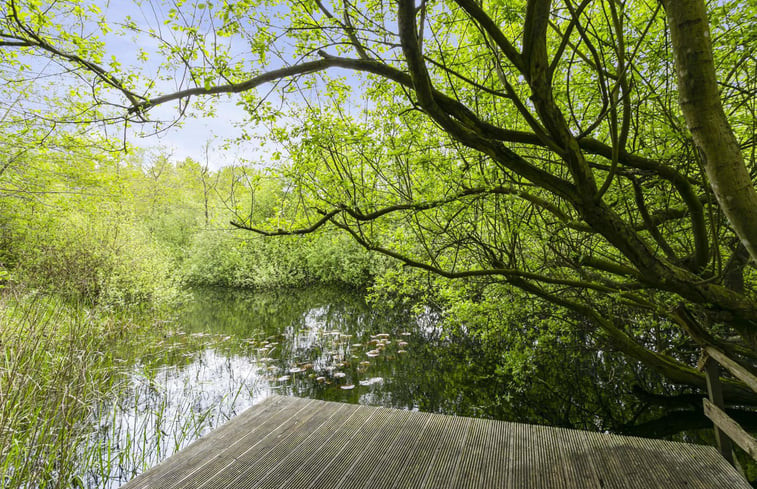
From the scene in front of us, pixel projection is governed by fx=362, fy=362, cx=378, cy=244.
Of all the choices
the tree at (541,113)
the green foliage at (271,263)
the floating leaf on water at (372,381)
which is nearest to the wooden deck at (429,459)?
the tree at (541,113)

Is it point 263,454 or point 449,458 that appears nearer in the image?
point 449,458

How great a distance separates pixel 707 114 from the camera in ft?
4.15

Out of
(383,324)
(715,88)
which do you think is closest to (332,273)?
(383,324)

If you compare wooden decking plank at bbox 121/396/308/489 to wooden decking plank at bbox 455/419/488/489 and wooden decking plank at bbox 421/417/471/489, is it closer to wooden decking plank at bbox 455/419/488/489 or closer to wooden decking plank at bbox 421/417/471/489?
wooden decking plank at bbox 421/417/471/489

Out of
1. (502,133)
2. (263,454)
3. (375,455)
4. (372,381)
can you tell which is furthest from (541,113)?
(372,381)

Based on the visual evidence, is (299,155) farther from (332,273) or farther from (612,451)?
(332,273)

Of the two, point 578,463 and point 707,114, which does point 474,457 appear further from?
point 707,114

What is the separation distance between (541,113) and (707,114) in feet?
1.86

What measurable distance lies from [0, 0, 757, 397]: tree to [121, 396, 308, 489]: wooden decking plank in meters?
1.75

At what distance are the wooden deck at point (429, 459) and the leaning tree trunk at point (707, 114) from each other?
1.80 m

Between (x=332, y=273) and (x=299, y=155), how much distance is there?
46.2 ft

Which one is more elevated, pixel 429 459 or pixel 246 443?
pixel 429 459

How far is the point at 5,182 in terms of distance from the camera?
7.25 meters

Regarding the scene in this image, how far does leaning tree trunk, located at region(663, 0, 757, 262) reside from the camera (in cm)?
124
